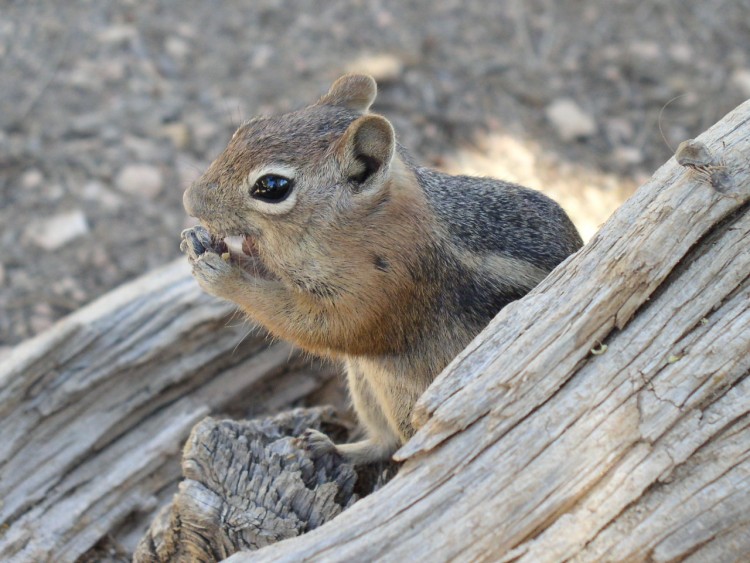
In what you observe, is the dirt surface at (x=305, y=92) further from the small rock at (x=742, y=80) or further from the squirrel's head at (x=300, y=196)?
the squirrel's head at (x=300, y=196)

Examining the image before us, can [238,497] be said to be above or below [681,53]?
below

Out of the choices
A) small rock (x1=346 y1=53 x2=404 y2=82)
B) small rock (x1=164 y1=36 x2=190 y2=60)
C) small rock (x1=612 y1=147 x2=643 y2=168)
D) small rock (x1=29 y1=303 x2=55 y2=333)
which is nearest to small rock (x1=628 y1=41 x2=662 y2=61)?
small rock (x1=612 y1=147 x2=643 y2=168)

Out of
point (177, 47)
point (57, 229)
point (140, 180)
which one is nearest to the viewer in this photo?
point (57, 229)

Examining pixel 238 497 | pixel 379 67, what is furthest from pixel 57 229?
pixel 238 497

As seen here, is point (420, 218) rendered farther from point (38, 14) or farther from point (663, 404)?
point (38, 14)

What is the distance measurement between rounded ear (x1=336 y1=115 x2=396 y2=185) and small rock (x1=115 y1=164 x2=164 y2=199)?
2513 mm

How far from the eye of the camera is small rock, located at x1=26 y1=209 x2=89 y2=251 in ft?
Result: 14.6

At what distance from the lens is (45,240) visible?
447 cm

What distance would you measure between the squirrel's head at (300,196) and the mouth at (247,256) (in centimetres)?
12

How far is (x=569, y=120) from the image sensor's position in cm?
551

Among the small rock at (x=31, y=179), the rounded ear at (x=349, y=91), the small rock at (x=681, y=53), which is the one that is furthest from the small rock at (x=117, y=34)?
the small rock at (x=681, y=53)

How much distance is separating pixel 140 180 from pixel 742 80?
12.7 feet

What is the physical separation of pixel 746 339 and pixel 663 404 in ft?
0.79

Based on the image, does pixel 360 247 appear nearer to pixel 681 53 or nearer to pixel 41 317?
pixel 41 317
